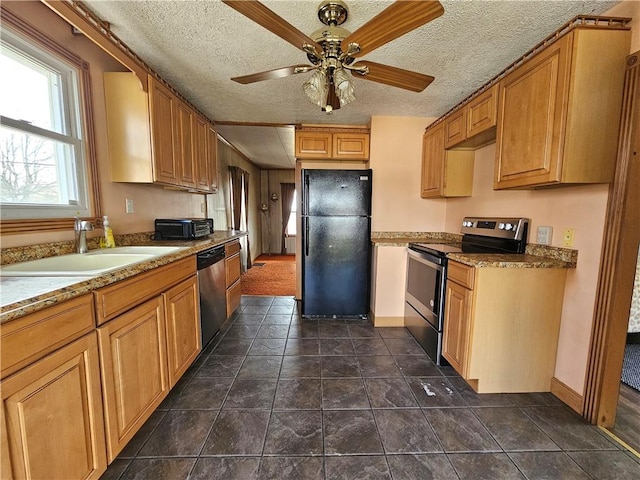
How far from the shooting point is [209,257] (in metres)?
2.19

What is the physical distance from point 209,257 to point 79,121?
1.19 m

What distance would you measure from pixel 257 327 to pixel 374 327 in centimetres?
120

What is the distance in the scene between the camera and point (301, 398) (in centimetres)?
170

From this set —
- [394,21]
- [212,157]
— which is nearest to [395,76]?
[394,21]

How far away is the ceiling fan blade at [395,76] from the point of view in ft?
4.68

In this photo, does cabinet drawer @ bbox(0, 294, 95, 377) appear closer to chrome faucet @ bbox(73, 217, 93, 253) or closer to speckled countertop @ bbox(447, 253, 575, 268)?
chrome faucet @ bbox(73, 217, 93, 253)

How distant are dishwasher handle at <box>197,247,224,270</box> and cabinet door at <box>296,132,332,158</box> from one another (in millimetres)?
1486

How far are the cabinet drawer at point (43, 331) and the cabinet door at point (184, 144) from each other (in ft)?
5.33

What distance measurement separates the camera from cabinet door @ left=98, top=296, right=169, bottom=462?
3.69 feet

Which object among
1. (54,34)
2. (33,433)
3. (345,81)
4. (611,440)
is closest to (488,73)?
(345,81)

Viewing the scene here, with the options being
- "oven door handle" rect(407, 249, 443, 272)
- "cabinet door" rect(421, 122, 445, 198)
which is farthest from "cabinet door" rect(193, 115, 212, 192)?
"cabinet door" rect(421, 122, 445, 198)

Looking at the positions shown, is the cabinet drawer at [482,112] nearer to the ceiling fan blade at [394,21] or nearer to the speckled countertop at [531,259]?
the speckled countertop at [531,259]

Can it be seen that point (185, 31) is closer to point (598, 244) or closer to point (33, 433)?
point (33, 433)

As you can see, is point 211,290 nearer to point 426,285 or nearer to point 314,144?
point 426,285
